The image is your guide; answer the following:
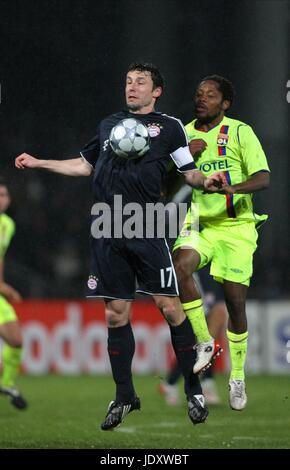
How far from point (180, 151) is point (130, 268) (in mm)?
887

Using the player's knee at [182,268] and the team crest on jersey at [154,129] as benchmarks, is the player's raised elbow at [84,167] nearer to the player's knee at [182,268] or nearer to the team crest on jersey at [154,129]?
the team crest on jersey at [154,129]

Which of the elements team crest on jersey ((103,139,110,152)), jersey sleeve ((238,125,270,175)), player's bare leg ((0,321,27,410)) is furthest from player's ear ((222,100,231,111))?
player's bare leg ((0,321,27,410))

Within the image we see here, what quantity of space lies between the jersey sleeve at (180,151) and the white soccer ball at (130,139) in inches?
8.1

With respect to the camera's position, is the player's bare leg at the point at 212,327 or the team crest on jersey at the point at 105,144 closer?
A: the team crest on jersey at the point at 105,144

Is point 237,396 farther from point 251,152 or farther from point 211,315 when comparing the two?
point 211,315

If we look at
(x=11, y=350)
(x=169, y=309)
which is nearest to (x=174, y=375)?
(x=11, y=350)

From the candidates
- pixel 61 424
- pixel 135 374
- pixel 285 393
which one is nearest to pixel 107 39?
pixel 61 424

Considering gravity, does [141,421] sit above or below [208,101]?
below

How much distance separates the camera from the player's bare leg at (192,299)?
875cm

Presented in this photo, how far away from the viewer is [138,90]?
27.9ft

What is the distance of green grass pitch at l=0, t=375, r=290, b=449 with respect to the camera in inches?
397

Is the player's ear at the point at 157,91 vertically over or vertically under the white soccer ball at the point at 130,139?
over

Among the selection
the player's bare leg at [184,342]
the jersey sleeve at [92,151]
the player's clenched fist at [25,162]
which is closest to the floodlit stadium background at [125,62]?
the jersey sleeve at [92,151]
